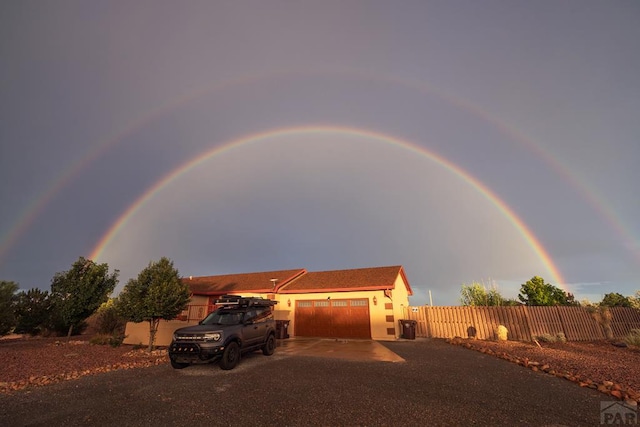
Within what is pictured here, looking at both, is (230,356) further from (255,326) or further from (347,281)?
(347,281)

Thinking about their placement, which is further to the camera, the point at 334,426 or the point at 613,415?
the point at 613,415

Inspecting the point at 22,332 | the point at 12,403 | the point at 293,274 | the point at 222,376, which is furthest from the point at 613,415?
the point at 22,332

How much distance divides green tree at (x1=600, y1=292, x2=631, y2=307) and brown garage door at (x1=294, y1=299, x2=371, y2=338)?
827 inches

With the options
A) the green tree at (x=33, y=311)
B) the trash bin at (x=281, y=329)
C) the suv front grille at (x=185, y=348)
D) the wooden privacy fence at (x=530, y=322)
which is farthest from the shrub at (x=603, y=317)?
the green tree at (x=33, y=311)

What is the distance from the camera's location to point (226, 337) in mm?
10102

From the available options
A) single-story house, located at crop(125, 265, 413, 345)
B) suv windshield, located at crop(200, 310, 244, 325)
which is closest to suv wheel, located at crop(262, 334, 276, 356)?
suv windshield, located at crop(200, 310, 244, 325)

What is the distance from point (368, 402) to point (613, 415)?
14.9 ft

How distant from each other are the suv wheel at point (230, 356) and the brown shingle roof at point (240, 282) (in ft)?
44.4

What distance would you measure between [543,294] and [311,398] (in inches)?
1016

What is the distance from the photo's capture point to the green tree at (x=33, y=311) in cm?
2022

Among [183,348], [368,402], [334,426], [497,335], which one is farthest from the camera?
[497,335]

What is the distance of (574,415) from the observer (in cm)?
569

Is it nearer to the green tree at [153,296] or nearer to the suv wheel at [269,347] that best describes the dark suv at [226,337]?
the suv wheel at [269,347]

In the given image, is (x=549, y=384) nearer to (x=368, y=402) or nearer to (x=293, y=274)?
(x=368, y=402)
